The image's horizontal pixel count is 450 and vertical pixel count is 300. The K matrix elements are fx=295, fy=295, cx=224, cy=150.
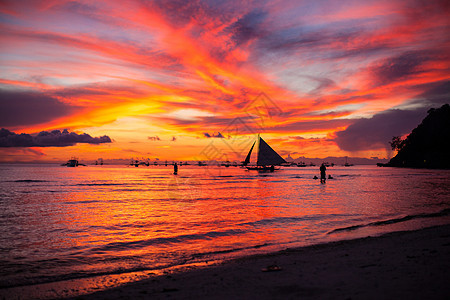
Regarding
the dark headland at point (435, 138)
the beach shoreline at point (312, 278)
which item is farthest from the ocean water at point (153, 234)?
the dark headland at point (435, 138)

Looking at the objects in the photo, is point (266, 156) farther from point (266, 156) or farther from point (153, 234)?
point (153, 234)

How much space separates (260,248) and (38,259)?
8.66 meters

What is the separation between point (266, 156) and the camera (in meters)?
127

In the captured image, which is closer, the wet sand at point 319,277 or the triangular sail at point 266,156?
the wet sand at point 319,277

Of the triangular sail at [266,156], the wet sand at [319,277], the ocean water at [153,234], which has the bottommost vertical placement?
the ocean water at [153,234]

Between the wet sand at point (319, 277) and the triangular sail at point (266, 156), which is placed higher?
the triangular sail at point (266, 156)

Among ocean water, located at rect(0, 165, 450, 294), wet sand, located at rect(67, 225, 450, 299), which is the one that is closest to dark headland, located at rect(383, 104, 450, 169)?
ocean water, located at rect(0, 165, 450, 294)

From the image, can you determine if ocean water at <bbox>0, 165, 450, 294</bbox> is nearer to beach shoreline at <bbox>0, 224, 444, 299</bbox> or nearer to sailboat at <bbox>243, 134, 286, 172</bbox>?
beach shoreline at <bbox>0, 224, 444, 299</bbox>

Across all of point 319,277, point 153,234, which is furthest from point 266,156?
point 319,277

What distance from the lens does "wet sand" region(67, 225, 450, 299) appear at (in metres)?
6.71

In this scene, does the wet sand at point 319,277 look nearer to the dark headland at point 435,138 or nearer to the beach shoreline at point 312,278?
the beach shoreline at point 312,278

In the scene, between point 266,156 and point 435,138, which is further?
point 435,138

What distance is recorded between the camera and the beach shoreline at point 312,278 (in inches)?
265

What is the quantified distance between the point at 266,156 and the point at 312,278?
4713 inches
